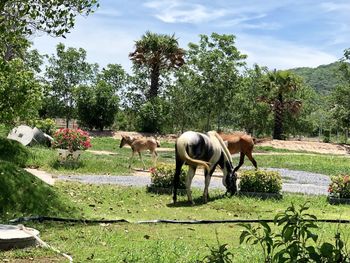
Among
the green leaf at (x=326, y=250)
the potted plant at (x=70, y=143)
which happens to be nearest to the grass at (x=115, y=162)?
the potted plant at (x=70, y=143)

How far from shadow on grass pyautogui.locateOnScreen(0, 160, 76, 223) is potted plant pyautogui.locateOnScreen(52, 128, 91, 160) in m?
7.76

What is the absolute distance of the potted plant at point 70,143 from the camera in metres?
18.8

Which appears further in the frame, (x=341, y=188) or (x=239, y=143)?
(x=239, y=143)

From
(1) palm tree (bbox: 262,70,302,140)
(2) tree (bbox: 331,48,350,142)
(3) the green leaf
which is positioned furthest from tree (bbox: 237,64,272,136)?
(3) the green leaf

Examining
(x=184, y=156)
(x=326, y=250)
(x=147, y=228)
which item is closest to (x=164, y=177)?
(x=184, y=156)

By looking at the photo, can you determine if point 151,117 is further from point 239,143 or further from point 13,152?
point 239,143

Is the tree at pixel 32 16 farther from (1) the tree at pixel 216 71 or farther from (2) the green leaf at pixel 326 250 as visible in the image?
(1) the tree at pixel 216 71

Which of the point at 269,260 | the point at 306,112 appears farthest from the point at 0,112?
the point at 306,112

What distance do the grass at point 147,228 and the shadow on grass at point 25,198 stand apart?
0.58 ft

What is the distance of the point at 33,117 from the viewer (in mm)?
16188

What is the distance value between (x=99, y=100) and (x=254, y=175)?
2823cm

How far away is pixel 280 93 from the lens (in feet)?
143

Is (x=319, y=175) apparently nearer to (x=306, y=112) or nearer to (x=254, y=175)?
(x=254, y=175)

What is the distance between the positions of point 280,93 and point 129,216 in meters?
35.1
